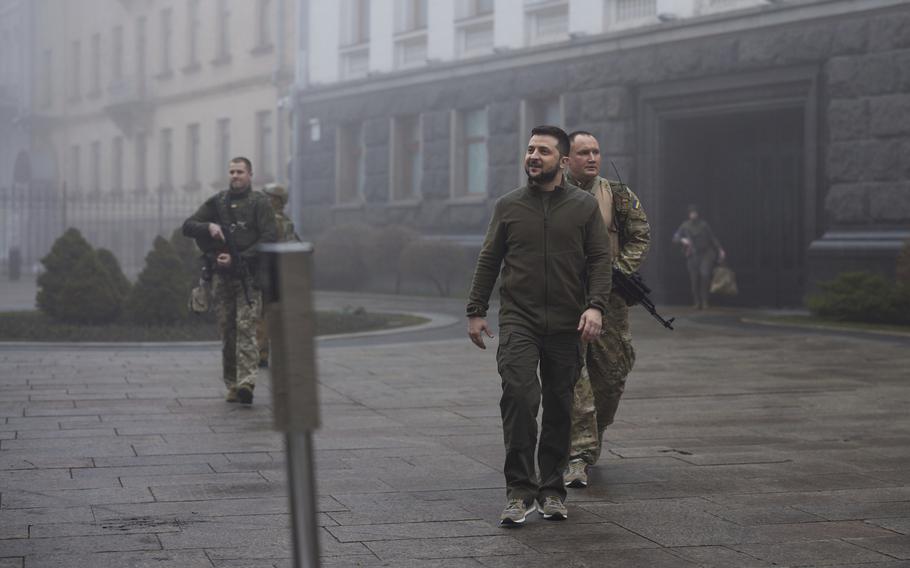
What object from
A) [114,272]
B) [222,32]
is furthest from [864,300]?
[222,32]

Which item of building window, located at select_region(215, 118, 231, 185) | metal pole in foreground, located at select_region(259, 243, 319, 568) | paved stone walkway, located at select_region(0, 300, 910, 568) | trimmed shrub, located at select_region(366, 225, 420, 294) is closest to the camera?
metal pole in foreground, located at select_region(259, 243, 319, 568)

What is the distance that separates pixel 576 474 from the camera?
25.2 feet

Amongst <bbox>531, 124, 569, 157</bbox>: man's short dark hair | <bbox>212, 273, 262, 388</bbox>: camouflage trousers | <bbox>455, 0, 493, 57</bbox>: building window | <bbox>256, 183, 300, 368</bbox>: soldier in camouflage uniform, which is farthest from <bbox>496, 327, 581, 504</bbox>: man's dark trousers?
<bbox>455, 0, 493, 57</bbox>: building window

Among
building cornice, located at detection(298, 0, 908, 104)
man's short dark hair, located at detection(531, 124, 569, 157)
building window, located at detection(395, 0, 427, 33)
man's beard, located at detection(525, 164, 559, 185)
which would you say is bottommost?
man's beard, located at detection(525, 164, 559, 185)

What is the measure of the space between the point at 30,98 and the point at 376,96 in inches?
1058

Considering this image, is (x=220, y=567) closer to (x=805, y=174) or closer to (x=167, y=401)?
(x=167, y=401)

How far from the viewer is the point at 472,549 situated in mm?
6129

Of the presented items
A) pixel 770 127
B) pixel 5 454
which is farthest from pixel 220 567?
pixel 770 127

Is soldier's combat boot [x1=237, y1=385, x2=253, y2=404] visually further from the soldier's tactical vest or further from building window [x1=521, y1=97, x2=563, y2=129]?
building window [x1=521, y1=97, x2=563, y2=129]

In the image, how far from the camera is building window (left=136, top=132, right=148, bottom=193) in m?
46.7

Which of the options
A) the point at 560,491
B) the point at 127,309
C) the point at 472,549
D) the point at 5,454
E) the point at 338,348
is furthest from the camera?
the point at 127,309

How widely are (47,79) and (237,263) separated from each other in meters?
45.4

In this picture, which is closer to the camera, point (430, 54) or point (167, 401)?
point (167, 401)

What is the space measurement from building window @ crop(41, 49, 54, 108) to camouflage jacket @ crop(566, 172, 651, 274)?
4876 centimetres
